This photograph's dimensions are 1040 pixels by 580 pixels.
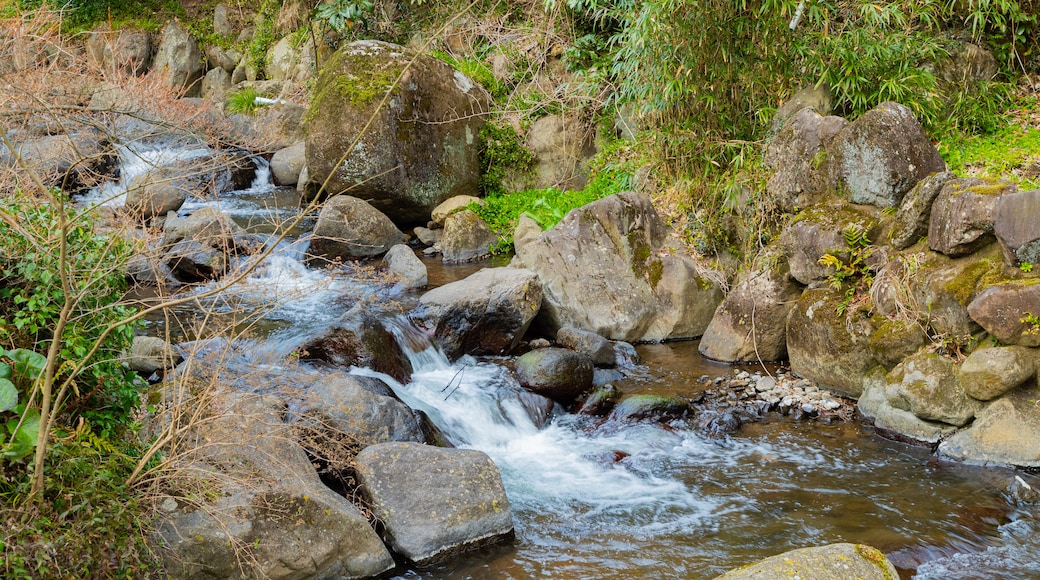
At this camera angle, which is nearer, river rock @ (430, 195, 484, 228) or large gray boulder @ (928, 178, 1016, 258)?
large gray boulder @ (928, 178, 1016, 258)

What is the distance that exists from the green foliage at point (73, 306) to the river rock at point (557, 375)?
12.5ft

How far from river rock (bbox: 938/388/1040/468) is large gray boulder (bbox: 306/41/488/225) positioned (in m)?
8.12

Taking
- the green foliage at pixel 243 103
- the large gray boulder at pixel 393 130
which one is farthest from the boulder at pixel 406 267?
the green foliage at pixel 243 103

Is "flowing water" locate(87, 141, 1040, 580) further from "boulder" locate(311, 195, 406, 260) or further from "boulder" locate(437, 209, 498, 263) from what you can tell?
"boulder" locate(437, 209, 498, 263)

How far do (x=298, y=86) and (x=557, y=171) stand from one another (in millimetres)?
7067

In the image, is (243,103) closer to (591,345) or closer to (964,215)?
(591,345)

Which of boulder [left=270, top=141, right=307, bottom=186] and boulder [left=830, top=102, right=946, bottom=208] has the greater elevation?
boulder [left=830, top=102, right=946, bottom=208]

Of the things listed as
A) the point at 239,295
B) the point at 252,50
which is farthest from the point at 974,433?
the point at 252,50

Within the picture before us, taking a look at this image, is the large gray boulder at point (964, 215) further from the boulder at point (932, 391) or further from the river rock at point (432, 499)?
the river rock at point (432, 499)

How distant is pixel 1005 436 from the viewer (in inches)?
220

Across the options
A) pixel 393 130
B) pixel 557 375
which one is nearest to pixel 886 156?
pixel 557 375

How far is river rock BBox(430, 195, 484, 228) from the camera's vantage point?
1186cm

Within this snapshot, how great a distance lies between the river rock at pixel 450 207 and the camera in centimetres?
1186

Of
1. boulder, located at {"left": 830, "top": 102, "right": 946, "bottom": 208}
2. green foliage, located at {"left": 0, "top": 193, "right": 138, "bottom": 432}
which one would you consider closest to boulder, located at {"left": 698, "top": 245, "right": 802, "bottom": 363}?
boulder, located at {"left": 830, "top": 102, "right": 946, "bottom": 208}
